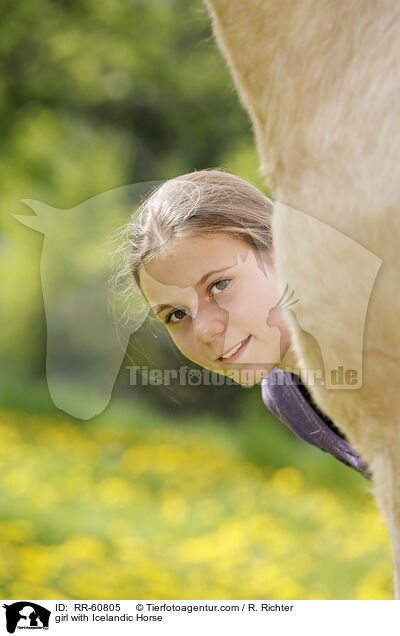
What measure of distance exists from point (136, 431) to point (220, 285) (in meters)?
1.70

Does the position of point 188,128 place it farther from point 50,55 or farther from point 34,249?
point 34,249

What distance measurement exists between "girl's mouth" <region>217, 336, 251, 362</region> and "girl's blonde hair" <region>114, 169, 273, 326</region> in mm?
75

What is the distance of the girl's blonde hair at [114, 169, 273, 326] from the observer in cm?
53

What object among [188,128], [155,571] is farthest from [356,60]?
[188,128]

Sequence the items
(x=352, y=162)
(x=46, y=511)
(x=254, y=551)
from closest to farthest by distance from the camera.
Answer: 1. (x=352, y=162)
2. (x=254, y=551)
3. (x=46, y=511)

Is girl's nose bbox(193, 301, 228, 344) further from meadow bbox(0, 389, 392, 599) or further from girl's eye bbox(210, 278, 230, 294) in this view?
meadow bbox(0, 389, 392, 599)

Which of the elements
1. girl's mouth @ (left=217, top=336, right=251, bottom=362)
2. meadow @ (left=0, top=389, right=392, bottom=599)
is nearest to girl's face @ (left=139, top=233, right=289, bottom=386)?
girl's mouth @ (left=217, top=336, right=251, bottom=362)

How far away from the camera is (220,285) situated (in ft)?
1.65

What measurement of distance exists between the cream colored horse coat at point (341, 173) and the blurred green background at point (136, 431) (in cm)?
44

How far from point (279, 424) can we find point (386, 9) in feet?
6.45

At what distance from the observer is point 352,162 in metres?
0.28
